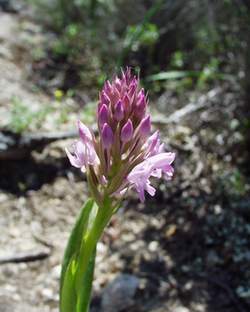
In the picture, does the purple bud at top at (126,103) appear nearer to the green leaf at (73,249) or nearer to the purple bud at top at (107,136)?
the purple bud at top at (107,136)

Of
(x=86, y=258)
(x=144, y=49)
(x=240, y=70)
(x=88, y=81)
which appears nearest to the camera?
(x=86, y=258)

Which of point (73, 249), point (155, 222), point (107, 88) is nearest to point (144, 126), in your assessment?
point (107, 88)

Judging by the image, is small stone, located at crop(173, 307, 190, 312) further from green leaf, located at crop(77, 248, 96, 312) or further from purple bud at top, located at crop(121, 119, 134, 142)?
purple bud at top, located at crop(121, 119, 134, 142)

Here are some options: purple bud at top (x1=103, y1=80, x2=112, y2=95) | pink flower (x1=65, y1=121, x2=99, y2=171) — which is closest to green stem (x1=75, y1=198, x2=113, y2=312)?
pink flower (x1=65, y1=121, x2=99, y2=171)

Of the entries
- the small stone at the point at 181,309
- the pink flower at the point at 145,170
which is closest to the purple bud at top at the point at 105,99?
the pink flower at the point at 145,170

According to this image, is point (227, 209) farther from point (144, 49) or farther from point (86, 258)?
point (144, 49)

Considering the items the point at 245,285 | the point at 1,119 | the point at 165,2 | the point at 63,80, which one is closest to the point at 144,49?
the point at 165,2
